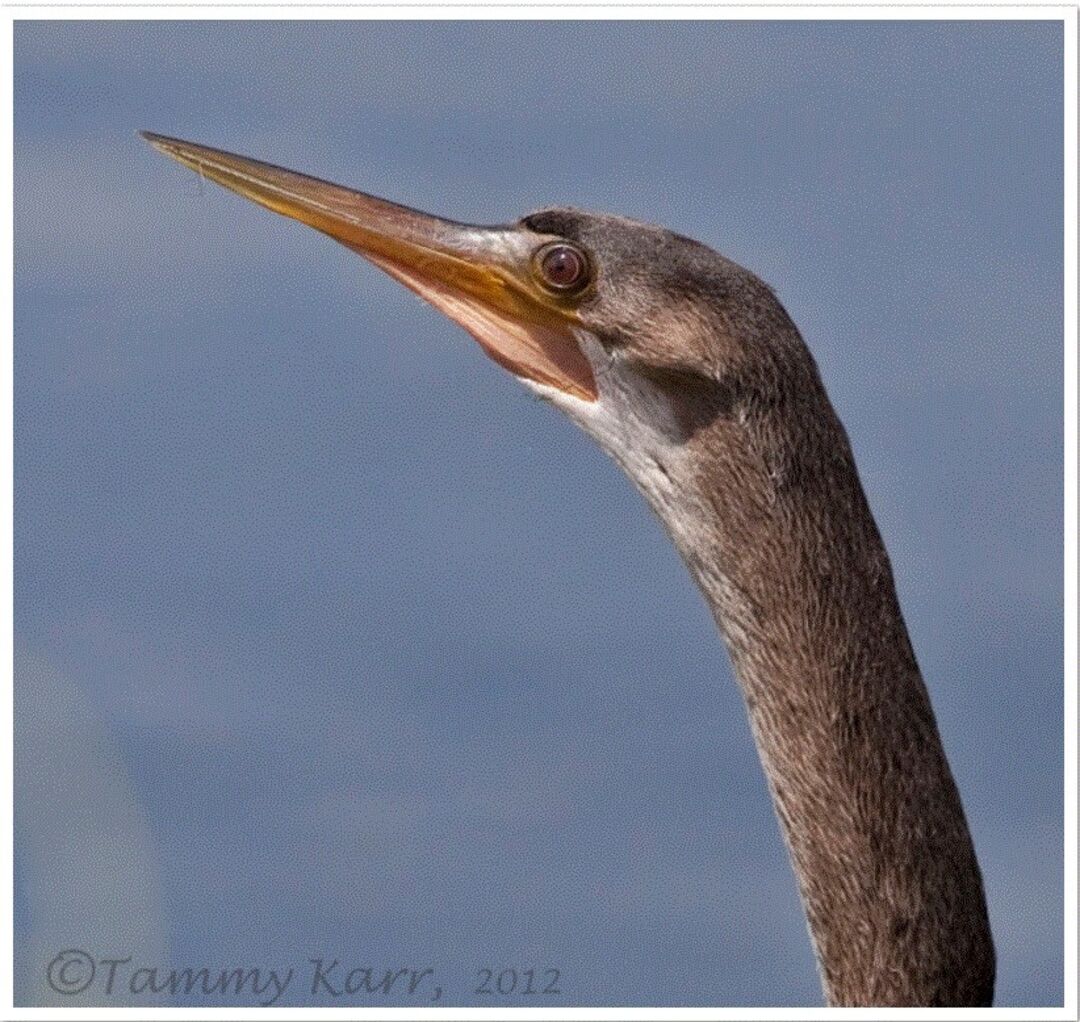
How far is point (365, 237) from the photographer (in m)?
5.10

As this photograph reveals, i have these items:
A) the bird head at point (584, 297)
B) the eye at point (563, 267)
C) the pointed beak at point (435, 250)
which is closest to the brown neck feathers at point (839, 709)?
the bird head at point (584, 297)

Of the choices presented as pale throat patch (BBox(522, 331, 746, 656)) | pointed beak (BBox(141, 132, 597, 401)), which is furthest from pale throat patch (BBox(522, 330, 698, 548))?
pointed beak (BBox(141, 132, 597, 401))

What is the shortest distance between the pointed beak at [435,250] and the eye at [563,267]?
0.09 m

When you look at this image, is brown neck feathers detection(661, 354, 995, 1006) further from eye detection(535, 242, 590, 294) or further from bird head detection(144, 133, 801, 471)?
eye detection(535, 242, 590, 294)

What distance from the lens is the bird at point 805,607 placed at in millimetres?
4582

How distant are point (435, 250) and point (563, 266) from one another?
31cm

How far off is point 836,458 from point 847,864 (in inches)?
26.8

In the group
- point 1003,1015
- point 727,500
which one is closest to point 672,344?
point 727,500

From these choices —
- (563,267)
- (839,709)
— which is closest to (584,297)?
(563,267)

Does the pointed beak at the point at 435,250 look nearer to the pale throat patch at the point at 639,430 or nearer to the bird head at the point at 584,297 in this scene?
the bird head at the point at 584,297

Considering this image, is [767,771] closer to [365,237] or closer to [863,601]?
[863,601]

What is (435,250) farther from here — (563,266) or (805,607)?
(805,607)

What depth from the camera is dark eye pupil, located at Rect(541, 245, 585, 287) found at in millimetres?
4871

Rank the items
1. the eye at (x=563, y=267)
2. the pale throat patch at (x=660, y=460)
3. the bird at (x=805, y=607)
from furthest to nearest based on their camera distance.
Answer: the eye at (x=563, y=267), the pale throat patch at (x=660, y=460), the bird at (x=805, y=607)
